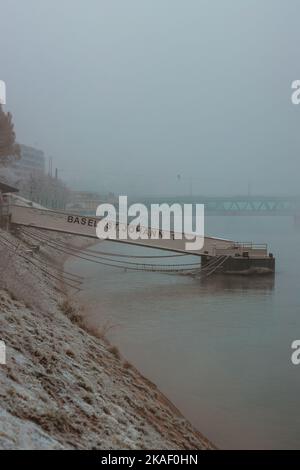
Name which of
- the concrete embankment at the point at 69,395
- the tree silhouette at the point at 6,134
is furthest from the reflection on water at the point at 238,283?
the tree silhouette at the point at 6,134

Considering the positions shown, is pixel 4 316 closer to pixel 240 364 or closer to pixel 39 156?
pixel 240 364

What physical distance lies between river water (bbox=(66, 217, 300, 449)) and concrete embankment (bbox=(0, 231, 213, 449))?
2.74 ft

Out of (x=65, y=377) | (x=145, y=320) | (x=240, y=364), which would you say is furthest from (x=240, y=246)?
(x=65, y=377)

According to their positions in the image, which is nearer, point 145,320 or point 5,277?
point 5,277

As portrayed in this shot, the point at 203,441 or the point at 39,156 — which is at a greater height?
the point at 39,156

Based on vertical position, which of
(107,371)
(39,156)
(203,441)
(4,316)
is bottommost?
(203,441)

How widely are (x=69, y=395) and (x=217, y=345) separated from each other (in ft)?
25.9

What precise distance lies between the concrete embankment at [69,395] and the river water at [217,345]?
0.83 metres

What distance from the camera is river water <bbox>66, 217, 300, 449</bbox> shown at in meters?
9.97

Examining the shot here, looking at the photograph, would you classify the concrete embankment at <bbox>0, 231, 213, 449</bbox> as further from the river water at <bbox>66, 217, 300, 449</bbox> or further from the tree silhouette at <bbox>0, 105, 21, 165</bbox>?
the tree silhouette at <bbox>0, 105, 21, 165</bbox>

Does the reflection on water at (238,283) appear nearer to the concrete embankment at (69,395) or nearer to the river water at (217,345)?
the river water at (217,345)

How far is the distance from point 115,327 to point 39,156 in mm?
158652

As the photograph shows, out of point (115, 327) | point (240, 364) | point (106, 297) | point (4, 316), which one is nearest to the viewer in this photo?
point (4, 316)

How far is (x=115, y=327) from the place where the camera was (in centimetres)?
1686
